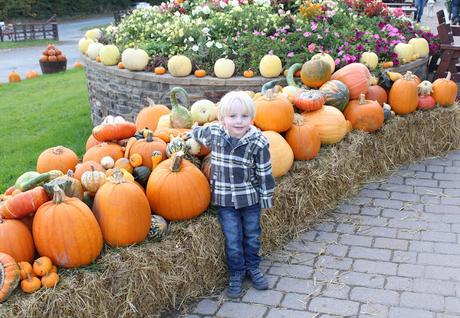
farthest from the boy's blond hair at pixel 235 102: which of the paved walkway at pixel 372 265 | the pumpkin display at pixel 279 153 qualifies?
the paved walkway at pixel 372 265

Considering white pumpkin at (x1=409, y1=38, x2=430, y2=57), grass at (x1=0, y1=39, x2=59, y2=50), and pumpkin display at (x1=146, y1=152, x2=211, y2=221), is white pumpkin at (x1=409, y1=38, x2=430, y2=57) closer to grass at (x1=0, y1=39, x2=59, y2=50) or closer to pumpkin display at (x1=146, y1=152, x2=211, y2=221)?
pumpkin display at (x1=146, y1=152, x2=211, y2=221)

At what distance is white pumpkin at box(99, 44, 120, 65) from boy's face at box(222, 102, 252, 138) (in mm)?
4352

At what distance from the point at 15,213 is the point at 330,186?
2814 millimetres

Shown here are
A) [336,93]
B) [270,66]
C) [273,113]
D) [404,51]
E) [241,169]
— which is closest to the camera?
[241,169]

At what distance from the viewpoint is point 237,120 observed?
3.68 metres

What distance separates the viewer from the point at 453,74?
792cm

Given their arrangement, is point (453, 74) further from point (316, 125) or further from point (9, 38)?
point (9, 38)

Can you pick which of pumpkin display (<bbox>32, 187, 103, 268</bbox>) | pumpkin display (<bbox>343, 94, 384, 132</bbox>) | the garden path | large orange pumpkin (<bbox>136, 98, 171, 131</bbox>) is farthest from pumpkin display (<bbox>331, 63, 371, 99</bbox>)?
the garden path

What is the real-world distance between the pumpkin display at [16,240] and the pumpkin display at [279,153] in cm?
198

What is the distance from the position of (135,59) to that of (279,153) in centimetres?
321

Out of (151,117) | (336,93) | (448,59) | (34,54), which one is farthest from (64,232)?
(34,54)

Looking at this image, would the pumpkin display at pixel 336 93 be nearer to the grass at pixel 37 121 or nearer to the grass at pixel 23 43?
the grass at pixel 37 121

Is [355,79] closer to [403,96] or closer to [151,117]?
[403,96]

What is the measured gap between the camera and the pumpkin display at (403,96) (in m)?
6.26
